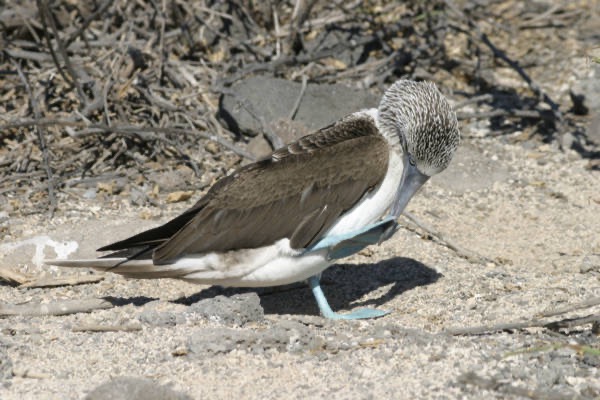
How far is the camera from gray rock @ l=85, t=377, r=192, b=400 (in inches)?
150

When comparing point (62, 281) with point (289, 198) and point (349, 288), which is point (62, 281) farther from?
point (349, 288)

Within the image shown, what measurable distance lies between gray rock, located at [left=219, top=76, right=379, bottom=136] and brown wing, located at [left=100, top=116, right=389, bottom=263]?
261cm

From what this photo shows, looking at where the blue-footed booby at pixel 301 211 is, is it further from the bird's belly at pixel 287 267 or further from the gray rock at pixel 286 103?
the gray rock at pixel 286 103

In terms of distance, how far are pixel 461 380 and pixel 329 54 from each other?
5.05 meters

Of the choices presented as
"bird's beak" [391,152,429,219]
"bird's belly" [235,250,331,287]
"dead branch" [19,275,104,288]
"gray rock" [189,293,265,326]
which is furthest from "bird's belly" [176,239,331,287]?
"dead branch" [19,275,104,288]

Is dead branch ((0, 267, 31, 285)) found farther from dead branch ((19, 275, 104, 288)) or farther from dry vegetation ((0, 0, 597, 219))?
dry vegetation ((0, 0, 597, 219))

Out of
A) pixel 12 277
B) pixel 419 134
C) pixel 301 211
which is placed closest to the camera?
pixel 301 211

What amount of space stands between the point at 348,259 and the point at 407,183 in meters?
1.17

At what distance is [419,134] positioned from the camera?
18.1 ft

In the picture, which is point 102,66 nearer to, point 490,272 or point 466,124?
point 466,124

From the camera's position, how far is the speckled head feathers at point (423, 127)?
18.1 ft

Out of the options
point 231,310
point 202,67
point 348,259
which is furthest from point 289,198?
Answer: point 202,67

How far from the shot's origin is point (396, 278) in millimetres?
6234

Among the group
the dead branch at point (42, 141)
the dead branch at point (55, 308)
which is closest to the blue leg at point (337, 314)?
the dead branch at point (55, 308)
